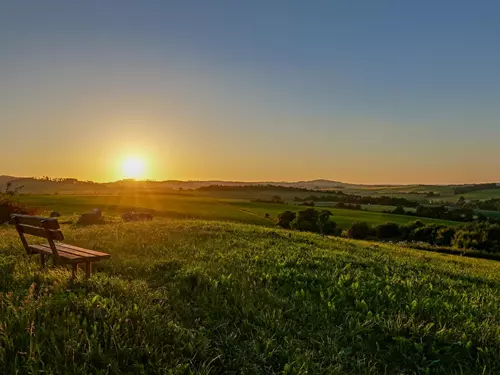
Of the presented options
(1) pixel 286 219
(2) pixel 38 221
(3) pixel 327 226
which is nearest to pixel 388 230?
(3) pixel 327 226

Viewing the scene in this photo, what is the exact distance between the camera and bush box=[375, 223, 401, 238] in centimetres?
6038

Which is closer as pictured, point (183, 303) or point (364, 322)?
point (364, 322)

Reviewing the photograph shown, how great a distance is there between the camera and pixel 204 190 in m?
113

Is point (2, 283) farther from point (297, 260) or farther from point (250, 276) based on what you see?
point (297, 260)

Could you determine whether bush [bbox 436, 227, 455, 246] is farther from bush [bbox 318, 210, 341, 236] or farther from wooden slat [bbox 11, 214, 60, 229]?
wooden slat [bbox 11, 214, 60, 229]

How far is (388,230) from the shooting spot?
61156mm

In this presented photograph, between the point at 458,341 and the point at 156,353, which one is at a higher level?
the point at 156,353

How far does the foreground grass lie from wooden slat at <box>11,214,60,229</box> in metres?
1.01

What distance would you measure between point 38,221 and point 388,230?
59.6 metres

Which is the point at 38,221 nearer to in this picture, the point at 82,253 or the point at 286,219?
the point at 82,253

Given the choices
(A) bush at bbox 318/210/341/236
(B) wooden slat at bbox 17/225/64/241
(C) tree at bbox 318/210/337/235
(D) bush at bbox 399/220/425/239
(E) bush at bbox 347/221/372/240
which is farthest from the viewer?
(D) bush at bbox 399/220/425/239

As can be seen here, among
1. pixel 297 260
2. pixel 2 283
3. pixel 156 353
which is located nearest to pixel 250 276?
pixel 297 260

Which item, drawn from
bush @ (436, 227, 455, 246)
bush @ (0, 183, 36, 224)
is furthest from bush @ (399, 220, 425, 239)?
bush @ (0, 183, 36, 224)

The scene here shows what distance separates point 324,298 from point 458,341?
2454 millimetres
